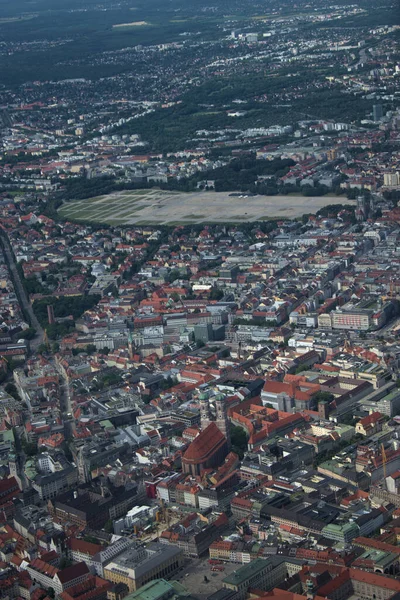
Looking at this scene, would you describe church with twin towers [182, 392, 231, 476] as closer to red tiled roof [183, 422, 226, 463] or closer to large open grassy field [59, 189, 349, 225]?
red tiled roof [183, 422, 226, 463]

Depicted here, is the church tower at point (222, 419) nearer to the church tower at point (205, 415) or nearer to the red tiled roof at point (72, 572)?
the church tower at point (205, 415)

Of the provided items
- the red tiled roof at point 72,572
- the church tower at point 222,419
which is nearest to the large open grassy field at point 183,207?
the church tower at point 222,419

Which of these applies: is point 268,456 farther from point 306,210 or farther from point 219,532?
point 306,210

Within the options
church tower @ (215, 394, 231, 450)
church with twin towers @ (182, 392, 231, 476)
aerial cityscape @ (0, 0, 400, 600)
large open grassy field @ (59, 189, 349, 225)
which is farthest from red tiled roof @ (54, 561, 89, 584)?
large open grassy field @ (59, 189, 349, 225)

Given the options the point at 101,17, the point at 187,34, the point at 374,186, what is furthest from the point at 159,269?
the point at 101,17

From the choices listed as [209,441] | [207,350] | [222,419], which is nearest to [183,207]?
[207,350]
